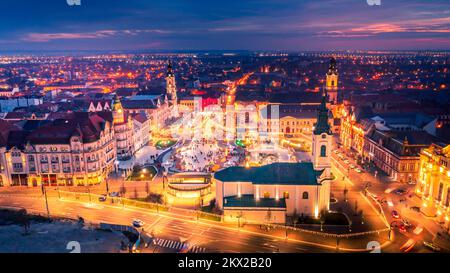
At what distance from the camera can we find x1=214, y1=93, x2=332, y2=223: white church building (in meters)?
28.4

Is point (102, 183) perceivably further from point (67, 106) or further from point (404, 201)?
point (67, 106)

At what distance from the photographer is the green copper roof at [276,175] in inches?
1158

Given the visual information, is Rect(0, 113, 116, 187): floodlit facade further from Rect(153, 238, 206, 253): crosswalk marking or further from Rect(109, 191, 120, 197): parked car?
Rect(153, 238, 206, 253): crosswalk marking

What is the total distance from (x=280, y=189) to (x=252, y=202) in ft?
8.27

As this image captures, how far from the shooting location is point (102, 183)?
38812 millimetres

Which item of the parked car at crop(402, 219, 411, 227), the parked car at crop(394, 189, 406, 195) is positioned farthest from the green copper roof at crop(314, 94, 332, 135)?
the parked car at crop(394, 189, 406, 195)

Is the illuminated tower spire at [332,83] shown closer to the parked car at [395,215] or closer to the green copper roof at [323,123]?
the green copper roof at [323,123]

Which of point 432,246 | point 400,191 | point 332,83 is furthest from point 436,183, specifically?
point 332,83

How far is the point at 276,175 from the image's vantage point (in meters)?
29.8

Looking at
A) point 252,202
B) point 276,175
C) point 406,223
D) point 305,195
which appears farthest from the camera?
point 276,175

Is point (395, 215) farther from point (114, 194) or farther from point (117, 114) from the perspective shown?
point (117, 114)

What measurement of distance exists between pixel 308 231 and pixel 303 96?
47559mm

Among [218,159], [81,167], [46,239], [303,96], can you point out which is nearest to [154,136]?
[218,159]

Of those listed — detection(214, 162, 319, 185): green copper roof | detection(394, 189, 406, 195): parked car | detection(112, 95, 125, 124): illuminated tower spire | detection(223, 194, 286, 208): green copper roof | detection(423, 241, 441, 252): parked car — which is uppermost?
detection(112, 95, 125, 124): illuminated tower spire
